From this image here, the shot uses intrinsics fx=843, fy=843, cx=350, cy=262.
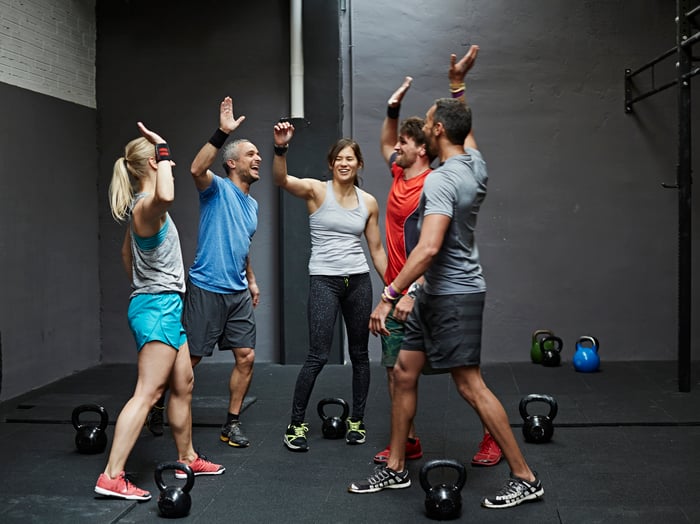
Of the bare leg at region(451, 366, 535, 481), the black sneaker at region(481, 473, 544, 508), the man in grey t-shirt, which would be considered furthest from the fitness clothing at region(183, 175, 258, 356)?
the black sneaker at region(481, 473, 544, 508)

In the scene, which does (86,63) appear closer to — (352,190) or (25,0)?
(25,0)

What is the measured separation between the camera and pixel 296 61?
6.64 metres

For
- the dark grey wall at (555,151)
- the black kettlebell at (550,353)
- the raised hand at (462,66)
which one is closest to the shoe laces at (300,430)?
the raised hand at (462,66)

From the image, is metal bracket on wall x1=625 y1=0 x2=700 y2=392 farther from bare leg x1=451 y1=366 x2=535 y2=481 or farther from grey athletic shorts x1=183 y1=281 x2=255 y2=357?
grey athletic shorts x1=183 y1=281 x2=255 y2=357

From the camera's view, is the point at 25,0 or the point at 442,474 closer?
the point at 442,474

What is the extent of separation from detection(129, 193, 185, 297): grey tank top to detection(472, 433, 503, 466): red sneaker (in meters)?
1.56

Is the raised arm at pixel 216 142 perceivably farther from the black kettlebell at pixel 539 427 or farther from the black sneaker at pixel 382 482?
the black kettlebell at pixel 539 427

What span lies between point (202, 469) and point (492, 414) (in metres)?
1.33

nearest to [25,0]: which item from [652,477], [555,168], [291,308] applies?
[291,308]

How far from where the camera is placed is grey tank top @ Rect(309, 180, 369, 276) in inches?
167

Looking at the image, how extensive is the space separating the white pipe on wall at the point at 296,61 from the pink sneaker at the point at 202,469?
355 centimetres

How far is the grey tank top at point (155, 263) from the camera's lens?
11.0ft

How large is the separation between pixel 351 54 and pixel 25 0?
8.04 feet

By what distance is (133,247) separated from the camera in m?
3.43
